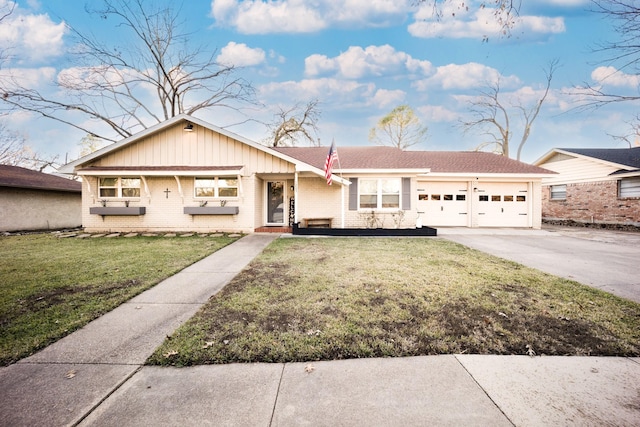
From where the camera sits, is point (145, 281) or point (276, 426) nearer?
point (276, 426)

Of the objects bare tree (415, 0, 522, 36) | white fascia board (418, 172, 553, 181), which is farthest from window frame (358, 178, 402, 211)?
bare tree (415, 0, 522, 36)

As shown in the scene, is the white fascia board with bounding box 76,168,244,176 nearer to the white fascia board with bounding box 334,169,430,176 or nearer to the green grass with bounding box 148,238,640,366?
the white fascia board with bounding box 334,169,430,176

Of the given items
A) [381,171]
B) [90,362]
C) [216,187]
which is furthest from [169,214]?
[90,362]

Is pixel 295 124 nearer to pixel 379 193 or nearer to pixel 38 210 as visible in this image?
pixel 379 193

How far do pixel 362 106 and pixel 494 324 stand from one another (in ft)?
82.7

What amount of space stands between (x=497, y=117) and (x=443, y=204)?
711 inches

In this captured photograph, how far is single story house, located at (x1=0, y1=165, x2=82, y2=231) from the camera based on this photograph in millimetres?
12469

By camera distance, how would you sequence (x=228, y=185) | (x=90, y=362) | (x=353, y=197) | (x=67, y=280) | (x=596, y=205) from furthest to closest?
(x=596, y=205)
(x=353, y=197)
(x=228, y=185)
(x=67, y=280)
(x=90, y=362)

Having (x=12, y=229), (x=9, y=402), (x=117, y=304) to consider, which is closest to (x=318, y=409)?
(x=9, y=402)

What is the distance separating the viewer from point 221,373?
229 cm

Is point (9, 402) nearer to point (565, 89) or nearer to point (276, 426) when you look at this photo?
point (276, 426)

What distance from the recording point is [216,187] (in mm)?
11875

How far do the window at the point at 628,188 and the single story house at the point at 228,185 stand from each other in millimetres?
4586

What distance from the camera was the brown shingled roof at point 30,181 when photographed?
12346mm
